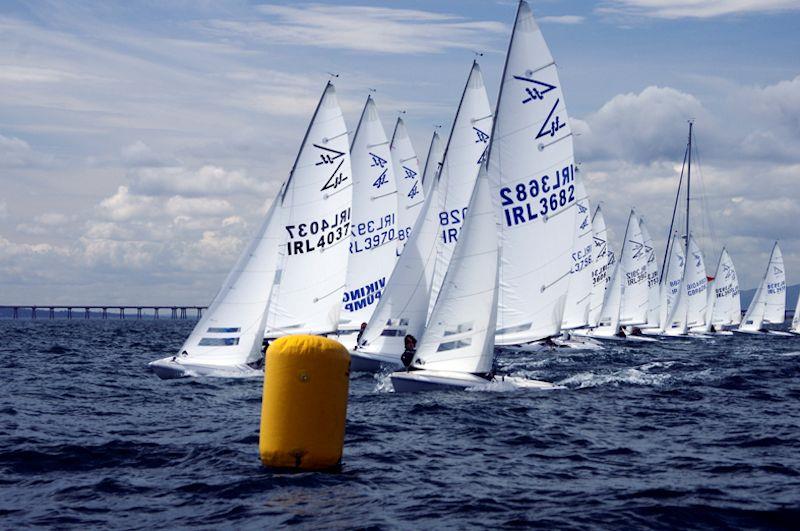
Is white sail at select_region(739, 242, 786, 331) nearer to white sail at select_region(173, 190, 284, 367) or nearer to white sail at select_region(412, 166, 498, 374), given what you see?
white sail at select_region(173, 190, 284, 367)

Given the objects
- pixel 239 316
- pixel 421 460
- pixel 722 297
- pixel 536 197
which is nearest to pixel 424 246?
pixel 536 197

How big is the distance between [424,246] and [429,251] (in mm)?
261

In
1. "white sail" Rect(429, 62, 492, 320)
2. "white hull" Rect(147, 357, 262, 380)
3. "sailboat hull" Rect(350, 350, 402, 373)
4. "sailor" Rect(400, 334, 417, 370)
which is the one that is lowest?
"white hull" Rect(147, 357, 262, 380)

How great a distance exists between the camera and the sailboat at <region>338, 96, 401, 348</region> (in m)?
37.2

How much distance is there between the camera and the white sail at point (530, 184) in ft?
87.9

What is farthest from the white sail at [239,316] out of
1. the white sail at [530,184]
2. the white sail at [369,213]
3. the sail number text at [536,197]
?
the sail number text at [536,197]

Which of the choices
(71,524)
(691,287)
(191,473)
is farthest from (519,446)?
(691,287)

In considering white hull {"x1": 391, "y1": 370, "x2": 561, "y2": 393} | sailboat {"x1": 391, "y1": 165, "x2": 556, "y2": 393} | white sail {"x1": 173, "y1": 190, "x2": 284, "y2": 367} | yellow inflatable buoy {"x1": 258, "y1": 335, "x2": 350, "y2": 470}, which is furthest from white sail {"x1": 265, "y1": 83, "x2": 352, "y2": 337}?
yellow inflatable buoy {"x1": 258, "y1": 335, "x2": 350, "y2": 470}

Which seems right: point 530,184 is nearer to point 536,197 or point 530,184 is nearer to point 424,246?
point 536,197

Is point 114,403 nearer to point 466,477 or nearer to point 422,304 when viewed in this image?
point 422,304

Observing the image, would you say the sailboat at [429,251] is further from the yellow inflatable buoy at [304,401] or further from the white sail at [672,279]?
the white sail at [672,279]

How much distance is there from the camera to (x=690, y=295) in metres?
81.1

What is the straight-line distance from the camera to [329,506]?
40.3ft

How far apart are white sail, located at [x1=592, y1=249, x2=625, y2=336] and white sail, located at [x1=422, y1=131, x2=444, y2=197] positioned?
95.9 feet
